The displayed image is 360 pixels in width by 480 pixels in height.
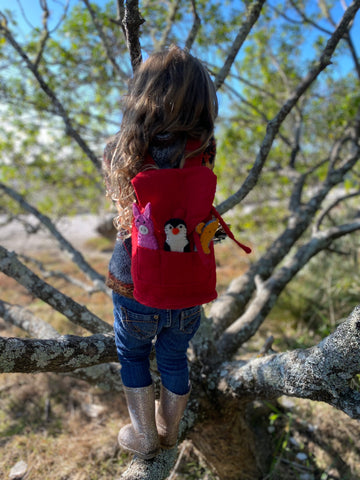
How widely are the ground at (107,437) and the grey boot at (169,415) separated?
523 mm

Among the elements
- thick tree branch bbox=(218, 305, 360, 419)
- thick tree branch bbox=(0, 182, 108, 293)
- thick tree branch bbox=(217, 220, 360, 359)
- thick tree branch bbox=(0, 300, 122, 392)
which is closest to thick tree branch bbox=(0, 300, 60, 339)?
thick tree branch bbox=(0, 300, 122, 392)

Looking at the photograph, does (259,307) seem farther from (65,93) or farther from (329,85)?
(329,85)

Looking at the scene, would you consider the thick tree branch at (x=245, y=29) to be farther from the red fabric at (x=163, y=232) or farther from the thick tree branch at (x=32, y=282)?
the thick tree branch at (x=32, y=282)

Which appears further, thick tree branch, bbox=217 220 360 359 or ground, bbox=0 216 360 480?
thick tree branch, bbox=217 220 360 359

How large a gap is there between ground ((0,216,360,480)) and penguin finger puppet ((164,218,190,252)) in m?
1.30

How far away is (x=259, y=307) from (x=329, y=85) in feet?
14.7

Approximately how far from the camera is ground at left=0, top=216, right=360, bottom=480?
7.26 feet

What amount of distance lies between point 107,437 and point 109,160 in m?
2.20

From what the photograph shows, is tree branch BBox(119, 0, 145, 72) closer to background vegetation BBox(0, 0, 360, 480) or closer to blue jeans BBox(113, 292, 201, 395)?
background vegetation BBox(0, 0, 360, 480)

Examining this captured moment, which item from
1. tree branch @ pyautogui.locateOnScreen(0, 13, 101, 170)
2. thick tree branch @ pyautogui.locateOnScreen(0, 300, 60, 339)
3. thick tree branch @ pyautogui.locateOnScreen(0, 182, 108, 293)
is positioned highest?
tree branch @ pyautogui.locateOnScreen(0, 13, 101, 170)

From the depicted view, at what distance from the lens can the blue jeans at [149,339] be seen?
126 centimetres

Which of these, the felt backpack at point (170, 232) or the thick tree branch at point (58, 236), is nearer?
→ the felt backpack at point (170, 232)

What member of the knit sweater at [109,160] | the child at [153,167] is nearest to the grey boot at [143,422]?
the child at [153,167]

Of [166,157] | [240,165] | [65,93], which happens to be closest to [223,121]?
[240,165]
